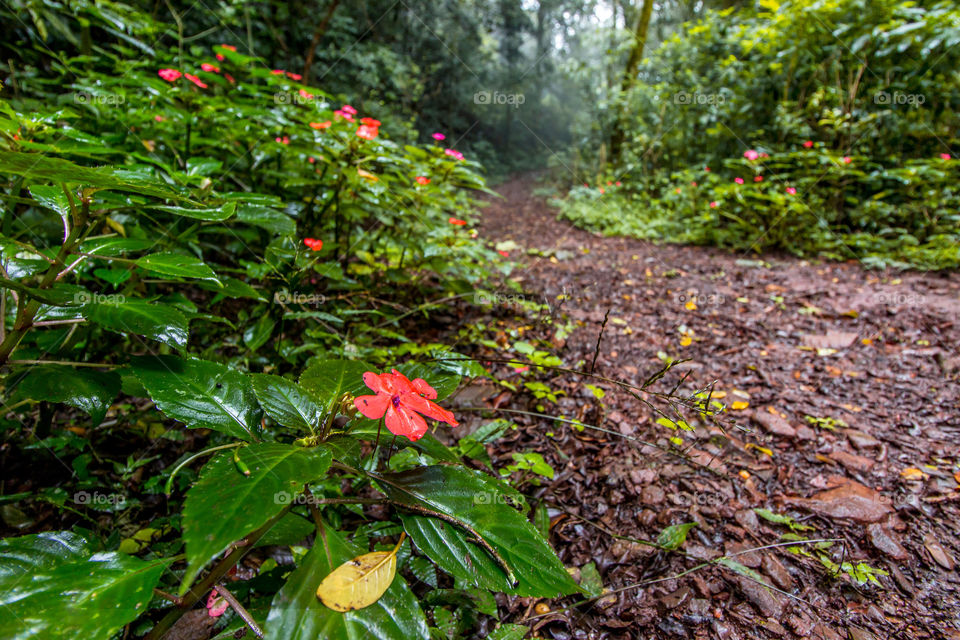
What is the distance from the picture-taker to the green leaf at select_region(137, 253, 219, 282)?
0.76m

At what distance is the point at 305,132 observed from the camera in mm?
1861

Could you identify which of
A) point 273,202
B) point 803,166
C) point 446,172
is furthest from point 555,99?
point 273,202

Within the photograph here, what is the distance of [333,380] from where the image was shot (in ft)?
2.60

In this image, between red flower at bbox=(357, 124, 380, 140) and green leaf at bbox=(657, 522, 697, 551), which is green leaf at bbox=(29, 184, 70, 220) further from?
green leaf at bbox=(657, 522, 697, 551)

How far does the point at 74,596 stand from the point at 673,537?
1235mm

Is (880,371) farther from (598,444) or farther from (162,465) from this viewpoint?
(162,465)

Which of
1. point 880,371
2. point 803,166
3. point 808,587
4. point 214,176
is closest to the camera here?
point 808,587

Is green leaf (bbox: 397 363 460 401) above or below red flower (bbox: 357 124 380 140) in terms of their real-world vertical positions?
below

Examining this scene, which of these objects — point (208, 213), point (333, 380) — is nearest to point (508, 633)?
point (333, 380)

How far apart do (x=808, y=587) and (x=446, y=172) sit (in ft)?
6.60

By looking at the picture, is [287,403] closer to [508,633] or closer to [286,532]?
[286,532]

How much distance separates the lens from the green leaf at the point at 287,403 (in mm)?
708

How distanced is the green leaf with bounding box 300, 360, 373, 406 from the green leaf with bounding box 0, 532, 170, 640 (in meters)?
0.31

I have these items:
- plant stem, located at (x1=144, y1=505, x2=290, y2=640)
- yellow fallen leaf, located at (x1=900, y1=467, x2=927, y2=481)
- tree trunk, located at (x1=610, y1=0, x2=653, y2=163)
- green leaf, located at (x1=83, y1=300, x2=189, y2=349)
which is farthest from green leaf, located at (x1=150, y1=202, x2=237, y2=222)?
tree trunk, located at (x1=610, y1=0, x2=653, y2=163)
